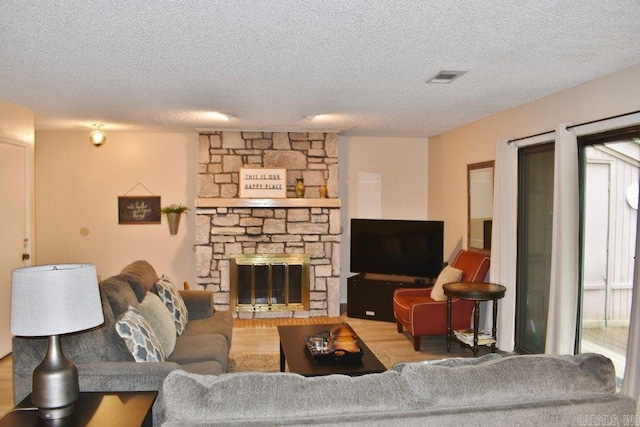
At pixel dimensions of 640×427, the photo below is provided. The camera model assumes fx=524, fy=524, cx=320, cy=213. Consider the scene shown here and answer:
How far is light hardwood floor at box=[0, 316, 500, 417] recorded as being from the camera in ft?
16.6

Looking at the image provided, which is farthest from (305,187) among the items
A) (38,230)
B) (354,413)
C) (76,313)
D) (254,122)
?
(354,413)

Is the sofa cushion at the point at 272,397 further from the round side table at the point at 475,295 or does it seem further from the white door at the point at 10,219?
the white door at the point at 10,219

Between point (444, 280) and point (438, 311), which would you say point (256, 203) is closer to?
point (444, 280)

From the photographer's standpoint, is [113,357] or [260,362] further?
[260,362]

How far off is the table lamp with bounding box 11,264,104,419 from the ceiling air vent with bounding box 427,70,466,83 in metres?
2.71

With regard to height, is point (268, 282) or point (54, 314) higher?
point (54, 314)

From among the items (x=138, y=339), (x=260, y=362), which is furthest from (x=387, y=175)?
(x=138, y=339)

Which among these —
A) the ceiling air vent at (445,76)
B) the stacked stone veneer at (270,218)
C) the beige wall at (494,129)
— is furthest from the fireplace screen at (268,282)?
the ceiling air vent at (445,76)

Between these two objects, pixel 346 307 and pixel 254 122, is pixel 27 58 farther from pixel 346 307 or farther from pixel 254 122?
pixel 346 307

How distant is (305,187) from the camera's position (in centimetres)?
690

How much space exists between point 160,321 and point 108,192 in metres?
4.00

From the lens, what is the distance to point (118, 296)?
130 inches

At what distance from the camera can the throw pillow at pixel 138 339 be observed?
2.89 m

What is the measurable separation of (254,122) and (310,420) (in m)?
4.83
